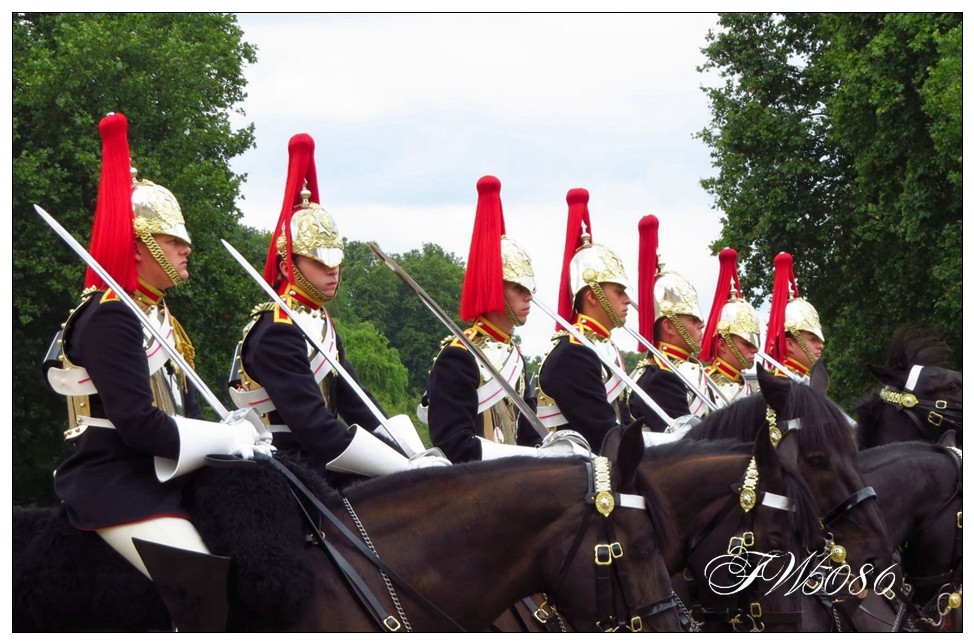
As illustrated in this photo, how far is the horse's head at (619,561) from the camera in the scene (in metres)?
4.93

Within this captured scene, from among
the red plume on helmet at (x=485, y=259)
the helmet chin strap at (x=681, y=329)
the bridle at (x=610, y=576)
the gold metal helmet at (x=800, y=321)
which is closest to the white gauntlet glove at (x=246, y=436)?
the bridle at (x=610, y=576)

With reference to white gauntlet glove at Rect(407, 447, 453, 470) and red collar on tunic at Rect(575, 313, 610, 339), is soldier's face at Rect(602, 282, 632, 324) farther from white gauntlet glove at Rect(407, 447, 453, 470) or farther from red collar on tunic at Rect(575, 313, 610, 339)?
white gauntlet glove at Rect(407, 447, 453, 470)

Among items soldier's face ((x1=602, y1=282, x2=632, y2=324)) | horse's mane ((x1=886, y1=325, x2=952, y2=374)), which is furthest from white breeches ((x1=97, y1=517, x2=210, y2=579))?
horse's mane ((x1=886, y1=325, x2=952, y2=374))

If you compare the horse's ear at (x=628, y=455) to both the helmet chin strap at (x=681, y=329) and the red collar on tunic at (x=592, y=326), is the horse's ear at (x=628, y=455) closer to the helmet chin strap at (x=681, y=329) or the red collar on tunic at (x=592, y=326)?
the red collar on tunic at (x=592, y=326)

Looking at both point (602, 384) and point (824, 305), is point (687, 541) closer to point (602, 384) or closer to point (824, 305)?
point (602, 384)

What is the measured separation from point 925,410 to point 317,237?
4.33 m

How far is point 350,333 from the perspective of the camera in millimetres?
26438

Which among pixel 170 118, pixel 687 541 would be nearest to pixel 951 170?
pixel 170 118

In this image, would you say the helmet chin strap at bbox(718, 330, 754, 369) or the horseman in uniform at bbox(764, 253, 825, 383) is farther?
the horseman in uniform at bbox(764, 253, 825, 383)

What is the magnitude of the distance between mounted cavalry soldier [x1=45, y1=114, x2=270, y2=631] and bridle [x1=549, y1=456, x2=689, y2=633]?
1.16m

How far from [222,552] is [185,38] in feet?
69.6

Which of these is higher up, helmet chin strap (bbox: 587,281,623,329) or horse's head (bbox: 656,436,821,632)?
helmet chin strap (bbox: 587,281,623,329)

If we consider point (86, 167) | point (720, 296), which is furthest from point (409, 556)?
point (86, 167)

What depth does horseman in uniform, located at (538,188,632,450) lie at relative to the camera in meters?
7.98
